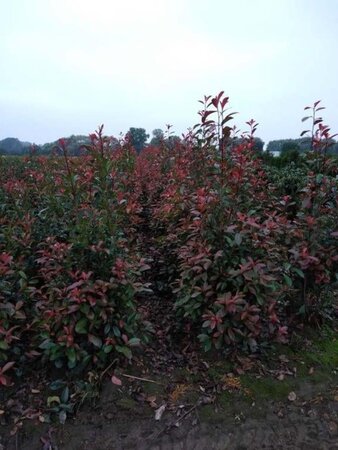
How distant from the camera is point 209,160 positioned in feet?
10.8

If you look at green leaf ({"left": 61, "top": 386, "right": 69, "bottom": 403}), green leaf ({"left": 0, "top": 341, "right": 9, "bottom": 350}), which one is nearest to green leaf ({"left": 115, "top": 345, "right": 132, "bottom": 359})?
green leaf ({"left": 61, "top": 386, "right": 69, "bottom": 403})

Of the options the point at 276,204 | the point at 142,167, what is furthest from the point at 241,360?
the point at 142,167

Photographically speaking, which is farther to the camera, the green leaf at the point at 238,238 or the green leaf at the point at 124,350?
the green leaf at the point at 238,238

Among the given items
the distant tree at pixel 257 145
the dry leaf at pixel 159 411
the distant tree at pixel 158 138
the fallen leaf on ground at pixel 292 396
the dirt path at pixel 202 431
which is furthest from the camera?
the distant tree at pixel 158 138

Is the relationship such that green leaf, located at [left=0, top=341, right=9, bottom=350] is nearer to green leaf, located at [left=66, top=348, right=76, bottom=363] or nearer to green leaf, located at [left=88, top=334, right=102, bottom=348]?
green leaf, located at [left=66, top=348, right=76, bottom=363]

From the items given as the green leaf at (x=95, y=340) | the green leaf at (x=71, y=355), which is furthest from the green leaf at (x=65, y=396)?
the green leaf at (x=95, y=340)

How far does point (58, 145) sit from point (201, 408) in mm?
1789

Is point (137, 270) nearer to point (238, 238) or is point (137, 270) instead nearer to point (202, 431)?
point (238, 238)

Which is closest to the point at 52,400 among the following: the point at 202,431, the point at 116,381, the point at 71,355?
the point at 71,355

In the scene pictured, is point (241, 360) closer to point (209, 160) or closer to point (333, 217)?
point (333, 217)

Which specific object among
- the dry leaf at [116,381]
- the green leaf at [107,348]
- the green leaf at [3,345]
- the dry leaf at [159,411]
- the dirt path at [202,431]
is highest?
the green leaf at [3,345]

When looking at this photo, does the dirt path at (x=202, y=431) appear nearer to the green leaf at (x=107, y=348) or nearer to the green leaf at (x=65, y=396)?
the green leaf at (x=65, y=396)

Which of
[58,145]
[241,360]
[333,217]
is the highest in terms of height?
[58,145]

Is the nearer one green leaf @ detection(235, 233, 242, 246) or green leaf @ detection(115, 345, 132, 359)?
green leaf @ detection(115, 345, 132, 359)
